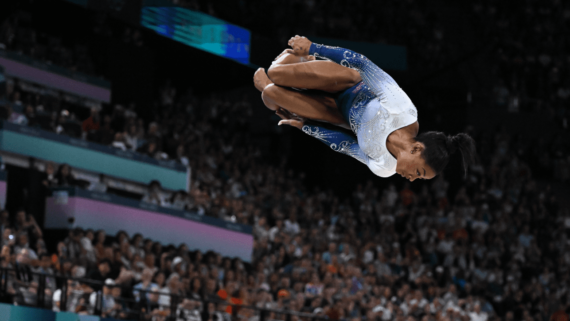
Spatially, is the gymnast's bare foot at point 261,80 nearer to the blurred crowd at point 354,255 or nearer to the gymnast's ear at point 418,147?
the gymnast's ear at point 418,147

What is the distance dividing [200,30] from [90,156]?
5.81m

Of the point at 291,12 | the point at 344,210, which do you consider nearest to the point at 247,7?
the point at 291,12

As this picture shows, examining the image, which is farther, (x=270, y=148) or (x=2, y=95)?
(x=270, y=148)

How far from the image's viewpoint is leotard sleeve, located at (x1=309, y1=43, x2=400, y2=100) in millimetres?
5219

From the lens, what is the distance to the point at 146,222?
13.0m

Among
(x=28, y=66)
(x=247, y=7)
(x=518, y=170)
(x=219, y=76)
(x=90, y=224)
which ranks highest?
(x=247, y=7)

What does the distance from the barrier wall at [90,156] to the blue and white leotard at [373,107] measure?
26.9ft

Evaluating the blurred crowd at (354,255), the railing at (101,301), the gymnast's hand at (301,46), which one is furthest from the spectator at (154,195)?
the gymnast's hand at (301,46)

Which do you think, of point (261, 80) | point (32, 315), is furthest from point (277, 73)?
point (32, 315)

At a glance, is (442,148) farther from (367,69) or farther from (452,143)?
(367,69)

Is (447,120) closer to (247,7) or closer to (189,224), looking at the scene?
(247,7)

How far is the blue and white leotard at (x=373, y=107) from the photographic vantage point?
5.17 meters

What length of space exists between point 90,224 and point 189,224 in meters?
2.05

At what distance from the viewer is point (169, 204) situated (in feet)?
44.8
